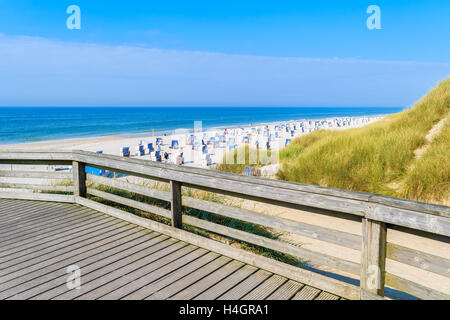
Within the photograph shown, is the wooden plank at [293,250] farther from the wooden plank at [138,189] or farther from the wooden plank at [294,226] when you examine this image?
the wooden plank at [138,189]

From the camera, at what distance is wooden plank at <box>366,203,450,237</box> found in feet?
6.77

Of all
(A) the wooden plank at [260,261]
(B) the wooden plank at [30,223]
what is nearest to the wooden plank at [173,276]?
(A) the wooden plank at [260,261]

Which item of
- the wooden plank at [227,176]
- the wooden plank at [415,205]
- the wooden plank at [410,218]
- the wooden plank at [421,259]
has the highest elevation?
the wooden plank at [227,176]

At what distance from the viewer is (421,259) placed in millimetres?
2240

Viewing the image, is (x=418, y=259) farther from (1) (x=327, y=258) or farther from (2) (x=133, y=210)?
(2) (x=133, y=210)

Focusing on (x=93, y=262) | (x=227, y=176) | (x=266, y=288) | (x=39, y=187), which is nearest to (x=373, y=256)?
(x=266, y=288)

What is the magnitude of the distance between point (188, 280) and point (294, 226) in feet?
3.30

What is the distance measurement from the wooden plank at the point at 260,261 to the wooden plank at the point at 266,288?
7 cm

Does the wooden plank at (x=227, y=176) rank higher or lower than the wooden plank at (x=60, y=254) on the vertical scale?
higher

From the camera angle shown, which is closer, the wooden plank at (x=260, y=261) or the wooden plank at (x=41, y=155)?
the wooden plank at (x=260, y=261)

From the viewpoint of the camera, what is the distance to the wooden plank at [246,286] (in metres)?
2.68

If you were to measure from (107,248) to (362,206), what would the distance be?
101 inches

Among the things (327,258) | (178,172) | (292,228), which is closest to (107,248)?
(178,172)

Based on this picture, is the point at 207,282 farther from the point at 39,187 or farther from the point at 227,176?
the point at 39,187
